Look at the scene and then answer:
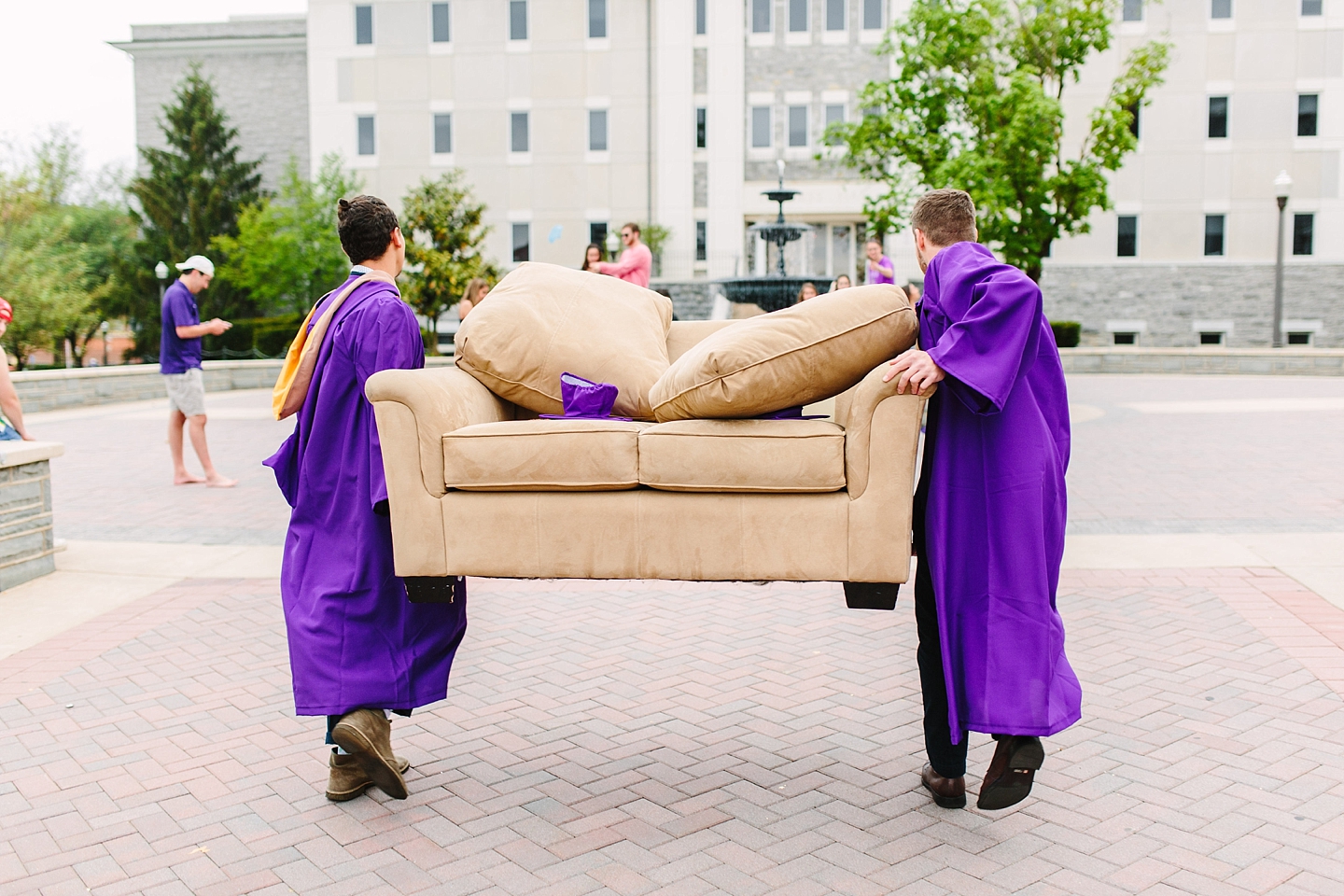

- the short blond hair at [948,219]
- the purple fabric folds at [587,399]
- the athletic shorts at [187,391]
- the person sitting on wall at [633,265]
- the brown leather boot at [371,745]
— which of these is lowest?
the brown leather boot at [371,745]

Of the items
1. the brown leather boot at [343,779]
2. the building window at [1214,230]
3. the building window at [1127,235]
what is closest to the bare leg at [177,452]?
the brown leather boot at [343,779]

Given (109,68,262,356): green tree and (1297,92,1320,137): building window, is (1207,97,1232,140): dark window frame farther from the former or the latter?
(109,68,262,356): green tree

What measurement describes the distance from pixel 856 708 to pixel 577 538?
164cm

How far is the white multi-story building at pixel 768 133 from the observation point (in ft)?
115

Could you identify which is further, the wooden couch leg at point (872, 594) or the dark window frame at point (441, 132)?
the dark window frame at point (441, 132)

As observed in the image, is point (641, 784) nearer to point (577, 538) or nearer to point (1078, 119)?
point (577, 538)

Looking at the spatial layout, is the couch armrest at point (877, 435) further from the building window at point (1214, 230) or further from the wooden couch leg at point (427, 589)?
the building window at point (1214, 230)

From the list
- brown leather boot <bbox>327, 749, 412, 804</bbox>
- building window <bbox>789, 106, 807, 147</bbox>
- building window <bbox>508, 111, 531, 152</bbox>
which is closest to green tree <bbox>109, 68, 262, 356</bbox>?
building window <bbox>508, 111, 531, 152</bbox>

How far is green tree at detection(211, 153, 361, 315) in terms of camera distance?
118 ft

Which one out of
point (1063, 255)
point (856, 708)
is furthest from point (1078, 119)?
point (856, 708)

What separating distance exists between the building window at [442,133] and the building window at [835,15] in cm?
1306

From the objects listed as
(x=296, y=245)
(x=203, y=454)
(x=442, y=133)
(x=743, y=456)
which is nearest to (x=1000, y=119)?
(x=203, y=454)

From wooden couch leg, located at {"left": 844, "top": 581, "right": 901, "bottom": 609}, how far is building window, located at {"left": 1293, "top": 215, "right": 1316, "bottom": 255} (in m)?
37.7

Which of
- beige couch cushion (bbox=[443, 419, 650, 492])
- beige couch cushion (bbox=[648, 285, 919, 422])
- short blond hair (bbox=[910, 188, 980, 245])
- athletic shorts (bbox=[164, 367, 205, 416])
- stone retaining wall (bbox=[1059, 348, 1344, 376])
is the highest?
short blond hair (bbox=[910, 188, 980, 245])
